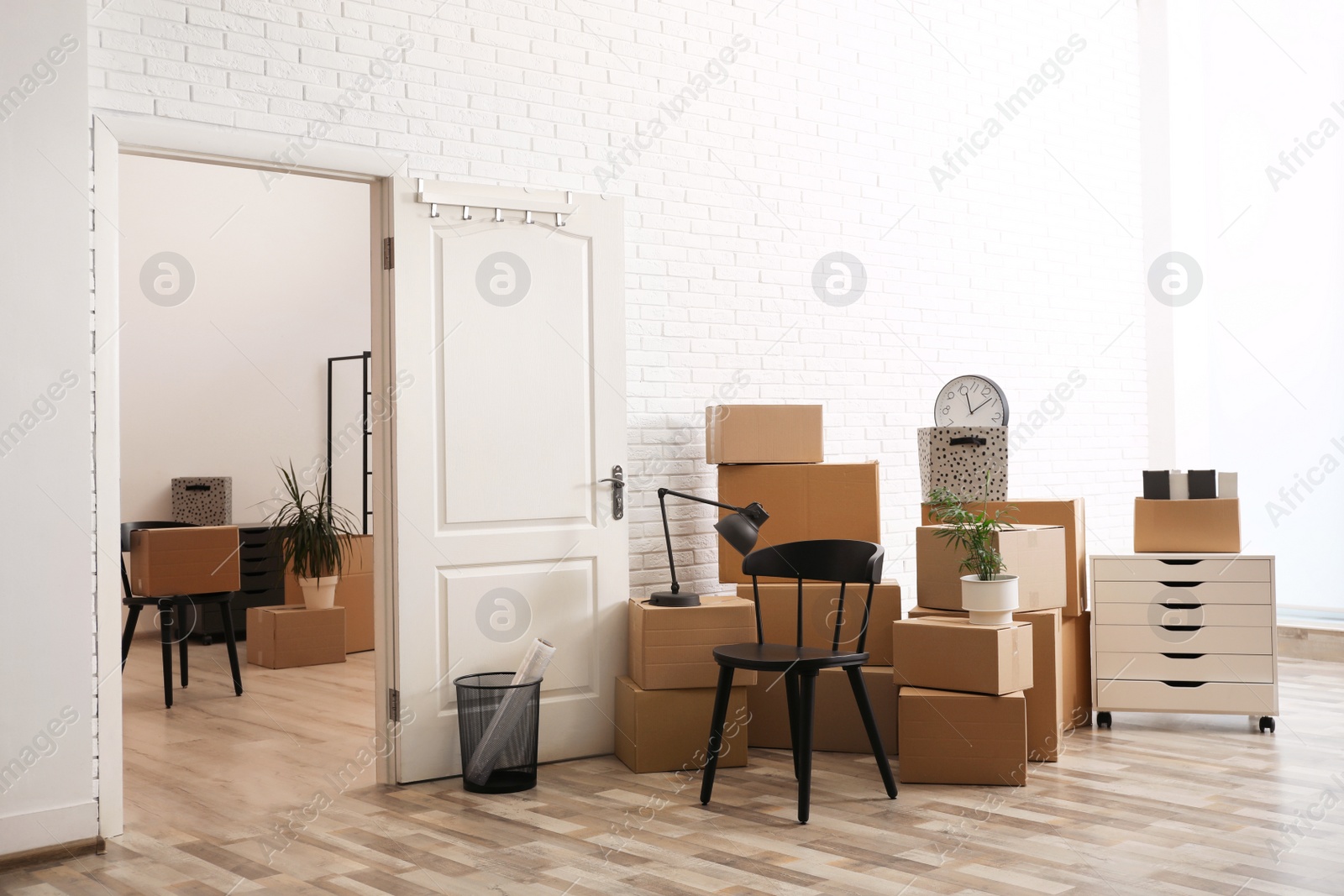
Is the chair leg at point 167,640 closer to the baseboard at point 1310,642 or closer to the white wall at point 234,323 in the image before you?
the white wall at point 234,323

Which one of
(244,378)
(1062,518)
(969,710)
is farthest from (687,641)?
(244,378)

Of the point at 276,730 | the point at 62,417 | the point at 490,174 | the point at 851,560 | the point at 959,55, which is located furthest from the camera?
the point at 959,55

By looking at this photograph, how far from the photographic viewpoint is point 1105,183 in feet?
20.9

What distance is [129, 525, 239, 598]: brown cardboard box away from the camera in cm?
536

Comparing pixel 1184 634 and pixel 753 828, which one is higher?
pixel 1184 634

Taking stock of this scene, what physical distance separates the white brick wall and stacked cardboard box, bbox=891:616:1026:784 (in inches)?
46.6

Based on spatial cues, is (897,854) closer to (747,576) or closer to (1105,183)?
(747,576)

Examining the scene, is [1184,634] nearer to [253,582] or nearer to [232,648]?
[232,648]

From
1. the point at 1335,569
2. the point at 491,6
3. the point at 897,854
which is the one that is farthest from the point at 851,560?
the point at 1335,569

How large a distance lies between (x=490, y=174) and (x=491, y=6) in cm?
62

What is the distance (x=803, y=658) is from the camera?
11.4ft

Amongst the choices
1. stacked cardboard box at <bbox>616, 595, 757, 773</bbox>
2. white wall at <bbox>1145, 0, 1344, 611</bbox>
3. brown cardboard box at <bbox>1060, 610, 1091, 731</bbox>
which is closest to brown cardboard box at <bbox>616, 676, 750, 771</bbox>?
stacked cardboard box at <bbox>616, 595, 757, 773</bbox>

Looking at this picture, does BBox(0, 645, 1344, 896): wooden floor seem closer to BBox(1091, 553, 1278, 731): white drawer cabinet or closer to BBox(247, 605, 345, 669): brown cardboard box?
BBox(1091, 553, 1278, 731): white drawer cabinet

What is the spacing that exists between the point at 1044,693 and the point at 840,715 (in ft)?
2.43
